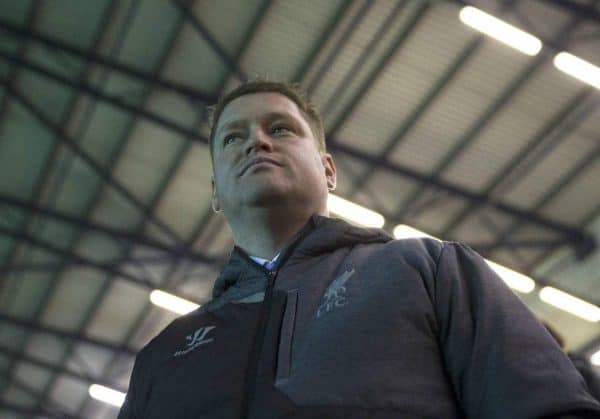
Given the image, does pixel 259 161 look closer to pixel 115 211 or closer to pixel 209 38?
pixel 209 38

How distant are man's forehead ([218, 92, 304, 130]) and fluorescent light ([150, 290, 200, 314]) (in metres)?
13.0

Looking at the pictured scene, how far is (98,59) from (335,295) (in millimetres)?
10426

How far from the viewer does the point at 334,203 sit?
39.4 ft

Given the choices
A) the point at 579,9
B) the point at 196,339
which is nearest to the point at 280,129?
the point at 196,339

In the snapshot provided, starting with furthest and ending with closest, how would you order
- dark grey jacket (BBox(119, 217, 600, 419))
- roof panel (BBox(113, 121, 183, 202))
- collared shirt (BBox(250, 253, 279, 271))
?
roof panel (BBox(113, 121, 183, 202)), collared shirt (BBox(250, 253, 279, 271)), dark grey jacket (BBox(119, 217, 600, 419))

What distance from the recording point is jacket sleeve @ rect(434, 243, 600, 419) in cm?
143

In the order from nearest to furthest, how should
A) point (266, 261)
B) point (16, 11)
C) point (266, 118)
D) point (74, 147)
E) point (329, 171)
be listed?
point (266, 261) → point (266, 118) → point (329, 171) → point (16, 11) → point (74, 147)

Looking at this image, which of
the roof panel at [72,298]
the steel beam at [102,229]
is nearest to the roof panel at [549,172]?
the steel beam at [102,229]

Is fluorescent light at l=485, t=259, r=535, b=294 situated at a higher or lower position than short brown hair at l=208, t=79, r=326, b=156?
higher

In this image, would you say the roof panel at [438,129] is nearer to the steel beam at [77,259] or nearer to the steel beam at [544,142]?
the steel beam at [544,142]

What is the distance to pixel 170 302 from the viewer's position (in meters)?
15.6

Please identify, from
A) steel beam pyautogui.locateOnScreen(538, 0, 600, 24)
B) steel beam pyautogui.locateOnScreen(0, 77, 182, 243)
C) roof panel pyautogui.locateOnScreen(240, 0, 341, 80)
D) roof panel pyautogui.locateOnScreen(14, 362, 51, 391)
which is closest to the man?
roof panel pyautogui.locateOnScreen(240, 0, 341, 80)

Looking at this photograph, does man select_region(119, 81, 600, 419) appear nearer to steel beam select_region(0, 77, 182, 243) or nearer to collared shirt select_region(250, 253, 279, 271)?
collared shirt select_region(250, 253, 279, 271)

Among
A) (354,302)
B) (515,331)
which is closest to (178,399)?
(354,302)
